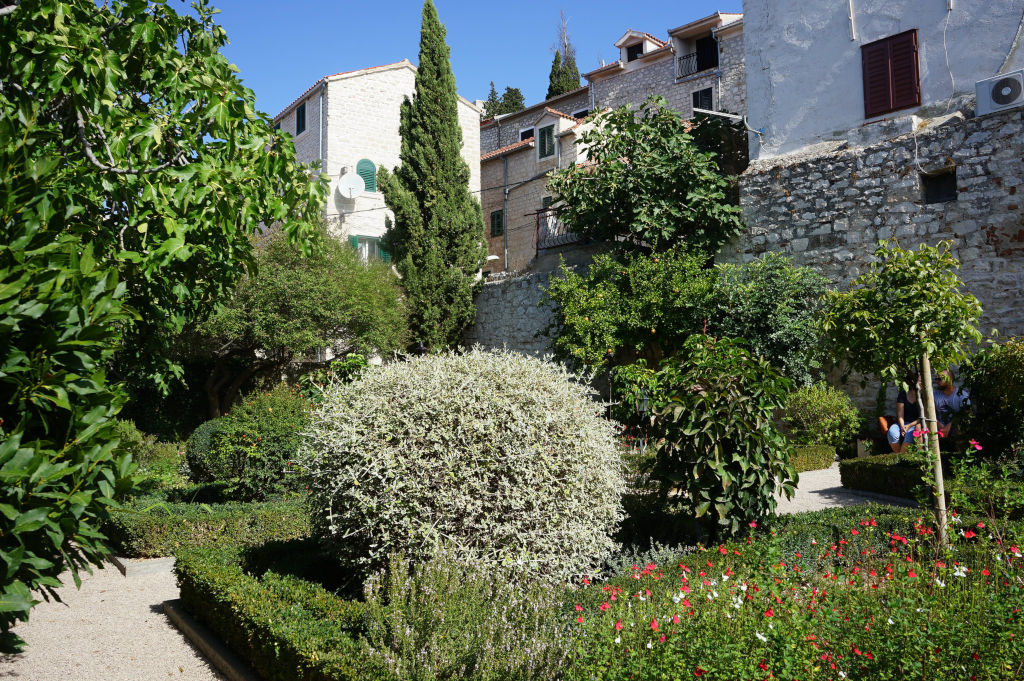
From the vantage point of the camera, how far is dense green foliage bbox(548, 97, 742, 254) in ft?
47.0

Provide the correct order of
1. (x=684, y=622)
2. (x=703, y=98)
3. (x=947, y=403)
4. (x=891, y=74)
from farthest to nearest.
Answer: (x=703, y=98) → (x=891, y=74) → (x=947, y=403) → (x=684, y=622)

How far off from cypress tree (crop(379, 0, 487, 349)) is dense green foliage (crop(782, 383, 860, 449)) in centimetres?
983

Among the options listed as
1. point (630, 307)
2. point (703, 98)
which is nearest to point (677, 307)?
point (630, 307)

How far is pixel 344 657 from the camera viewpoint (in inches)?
143

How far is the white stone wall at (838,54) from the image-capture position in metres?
12.2

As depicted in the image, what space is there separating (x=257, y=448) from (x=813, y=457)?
337 inches

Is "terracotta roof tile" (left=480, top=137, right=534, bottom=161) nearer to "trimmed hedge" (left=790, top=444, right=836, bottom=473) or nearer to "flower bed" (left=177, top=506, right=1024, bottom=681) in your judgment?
"trimmed hedge" (left=790, top=444, right=836, bottom=473)

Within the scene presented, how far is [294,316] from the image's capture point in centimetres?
1578

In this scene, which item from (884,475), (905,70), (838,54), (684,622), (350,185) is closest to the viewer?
(684,622)

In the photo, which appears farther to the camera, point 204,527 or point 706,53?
point 706,53

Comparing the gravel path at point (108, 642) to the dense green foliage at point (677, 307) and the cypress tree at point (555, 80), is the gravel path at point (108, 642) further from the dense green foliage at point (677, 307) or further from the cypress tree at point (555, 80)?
the cypress tree at point (555, 80)

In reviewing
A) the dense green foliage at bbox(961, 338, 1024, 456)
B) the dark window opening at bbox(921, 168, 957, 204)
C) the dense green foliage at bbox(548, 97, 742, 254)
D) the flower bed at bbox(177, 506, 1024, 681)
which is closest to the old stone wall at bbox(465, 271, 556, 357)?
the dense green foliage at bbox(548, 97, 742, 254)

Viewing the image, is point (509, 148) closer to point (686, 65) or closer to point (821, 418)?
point (686, 65)

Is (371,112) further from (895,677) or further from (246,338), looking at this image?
(895,677)
